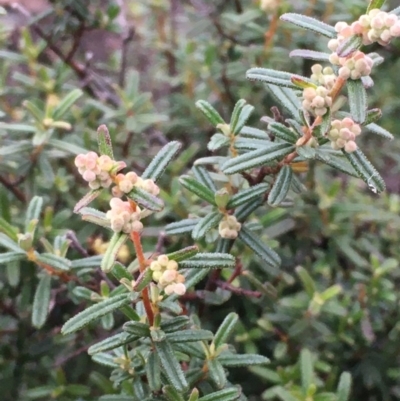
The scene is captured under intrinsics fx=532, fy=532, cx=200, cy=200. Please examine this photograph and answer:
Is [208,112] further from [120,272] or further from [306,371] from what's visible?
[306,371]

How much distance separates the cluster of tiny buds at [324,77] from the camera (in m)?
0.62

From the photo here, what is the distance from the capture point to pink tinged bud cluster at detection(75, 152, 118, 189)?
54 centimetres

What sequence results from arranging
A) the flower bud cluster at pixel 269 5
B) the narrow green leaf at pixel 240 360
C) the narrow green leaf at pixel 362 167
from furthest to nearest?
the flower bud cluster at pixel 269 5 → the narrow green leaf at pixel 240 360 → the narrow green leaf at pixel 362 167

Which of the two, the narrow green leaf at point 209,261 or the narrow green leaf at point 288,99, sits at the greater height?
the narrow green leaf at point 288,99

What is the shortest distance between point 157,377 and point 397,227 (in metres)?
0.88

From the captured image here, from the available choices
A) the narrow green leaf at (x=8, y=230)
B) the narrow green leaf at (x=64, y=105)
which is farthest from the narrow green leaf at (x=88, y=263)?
the narrow green leaf at (x=64, y=105)

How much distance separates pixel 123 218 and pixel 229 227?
244 millimetres

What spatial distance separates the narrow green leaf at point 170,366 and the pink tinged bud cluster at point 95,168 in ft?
0.72

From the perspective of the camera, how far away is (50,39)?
4.17 feet

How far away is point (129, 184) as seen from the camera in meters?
0.56

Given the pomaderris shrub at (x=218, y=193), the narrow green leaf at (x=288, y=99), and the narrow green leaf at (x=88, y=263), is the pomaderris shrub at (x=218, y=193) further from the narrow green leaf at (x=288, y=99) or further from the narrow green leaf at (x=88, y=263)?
the narrow green leaf at (x=88, y=263)

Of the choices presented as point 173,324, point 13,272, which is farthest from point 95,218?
point 13,272

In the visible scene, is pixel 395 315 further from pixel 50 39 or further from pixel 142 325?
pixel 50 39

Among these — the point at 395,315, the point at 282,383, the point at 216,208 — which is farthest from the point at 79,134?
the point at 395,315
